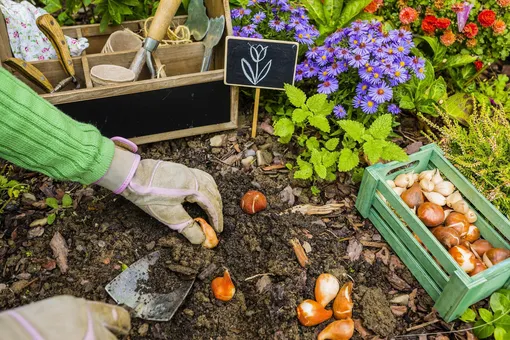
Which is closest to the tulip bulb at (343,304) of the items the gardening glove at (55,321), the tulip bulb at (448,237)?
the tulip bulb at (448,237)

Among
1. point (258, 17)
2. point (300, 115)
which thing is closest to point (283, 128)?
point (300, 115)

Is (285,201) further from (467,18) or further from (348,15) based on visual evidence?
(467,18)

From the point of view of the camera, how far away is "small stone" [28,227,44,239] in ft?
6.86

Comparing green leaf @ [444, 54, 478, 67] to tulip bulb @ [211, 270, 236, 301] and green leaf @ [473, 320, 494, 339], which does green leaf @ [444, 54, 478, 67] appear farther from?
tulip bulb @ [211, 270, 236, 301]

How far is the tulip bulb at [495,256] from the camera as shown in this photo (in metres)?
1.87

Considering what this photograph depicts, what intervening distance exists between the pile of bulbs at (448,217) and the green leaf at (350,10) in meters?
0.98

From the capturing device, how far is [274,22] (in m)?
2.45

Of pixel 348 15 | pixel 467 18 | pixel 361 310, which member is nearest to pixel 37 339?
pixel 361 310

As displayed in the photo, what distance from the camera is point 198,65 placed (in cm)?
259

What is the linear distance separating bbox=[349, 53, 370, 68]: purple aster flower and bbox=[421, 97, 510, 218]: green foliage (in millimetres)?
520

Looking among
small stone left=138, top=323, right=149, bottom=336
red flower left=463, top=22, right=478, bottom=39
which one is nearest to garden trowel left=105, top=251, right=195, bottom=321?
small stone left=138, top=323, right=149, bottom=336

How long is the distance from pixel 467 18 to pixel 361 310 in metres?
1.82

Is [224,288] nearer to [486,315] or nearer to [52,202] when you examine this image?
[52,202]

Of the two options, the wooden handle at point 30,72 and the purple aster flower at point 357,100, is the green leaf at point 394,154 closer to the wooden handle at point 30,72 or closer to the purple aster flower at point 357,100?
the purple aster flower at point 357,100
